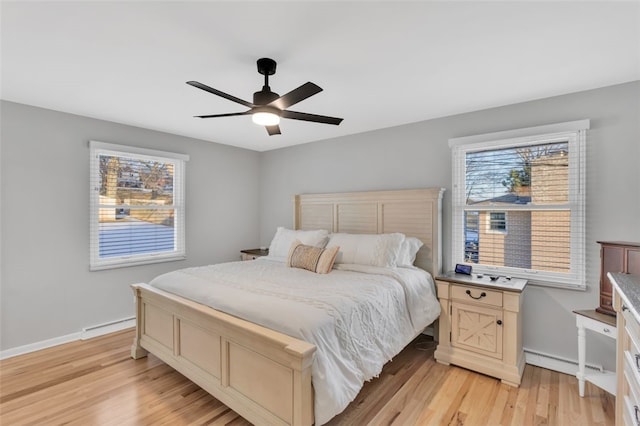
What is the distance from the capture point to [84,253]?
330cm

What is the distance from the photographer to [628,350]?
153cm

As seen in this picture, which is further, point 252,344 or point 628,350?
point 252,344

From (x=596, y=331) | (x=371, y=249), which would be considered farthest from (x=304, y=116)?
(x=596, y=331)

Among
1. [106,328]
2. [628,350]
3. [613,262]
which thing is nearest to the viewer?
[628,350]

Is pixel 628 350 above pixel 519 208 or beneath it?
beneath

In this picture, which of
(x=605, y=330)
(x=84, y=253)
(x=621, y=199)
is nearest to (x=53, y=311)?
(x=84, y=253)

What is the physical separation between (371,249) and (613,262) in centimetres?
184

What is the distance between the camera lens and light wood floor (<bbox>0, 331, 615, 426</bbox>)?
79.0 inches

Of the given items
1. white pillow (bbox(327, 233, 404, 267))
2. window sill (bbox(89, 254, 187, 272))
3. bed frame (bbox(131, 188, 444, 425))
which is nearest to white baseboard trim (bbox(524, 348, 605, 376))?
bed frame (bbox(131, 188, 444, 425))

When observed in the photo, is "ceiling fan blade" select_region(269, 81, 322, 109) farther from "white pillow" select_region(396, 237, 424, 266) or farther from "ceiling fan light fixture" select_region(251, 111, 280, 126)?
"white pillow" select_region(396, 237, 424, 266)

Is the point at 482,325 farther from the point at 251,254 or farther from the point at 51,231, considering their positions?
the point at 51,231

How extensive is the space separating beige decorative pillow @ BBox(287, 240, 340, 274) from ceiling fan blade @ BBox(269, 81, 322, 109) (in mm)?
1551

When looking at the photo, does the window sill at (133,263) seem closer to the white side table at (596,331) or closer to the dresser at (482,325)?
the dresser at (482,325)

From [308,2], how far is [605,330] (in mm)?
2816
